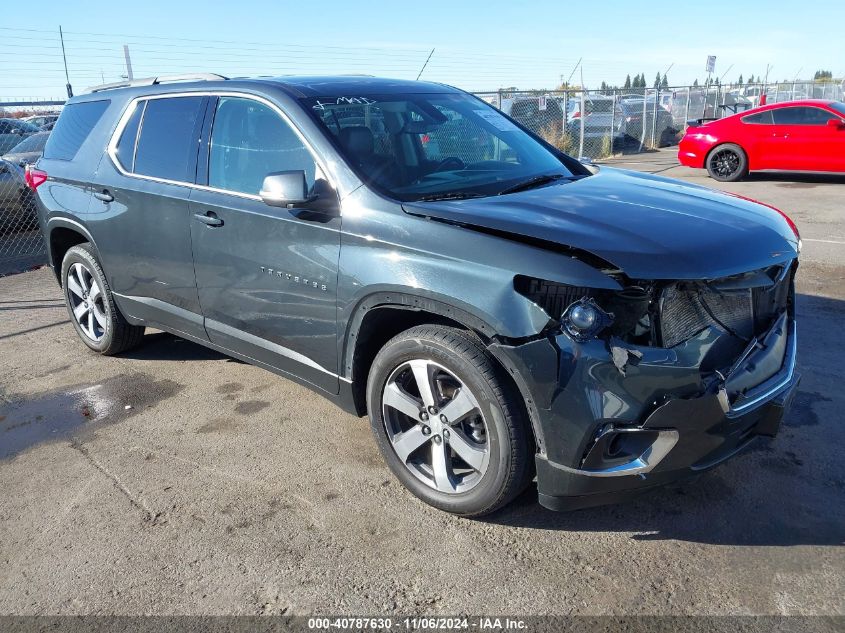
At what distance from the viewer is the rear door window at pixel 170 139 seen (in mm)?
4199

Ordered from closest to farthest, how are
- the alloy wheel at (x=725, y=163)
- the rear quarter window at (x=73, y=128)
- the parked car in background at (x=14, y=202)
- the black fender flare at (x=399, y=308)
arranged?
1. the black fender flare at (x=399, y=308)
2. the rear quarter window at (x=73, y=128)
3. the parked car in background at (x=14, y=202)
4. the alloy wheel at (x=725, y=163)

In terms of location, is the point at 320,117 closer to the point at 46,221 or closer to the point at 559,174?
the point at 559,174

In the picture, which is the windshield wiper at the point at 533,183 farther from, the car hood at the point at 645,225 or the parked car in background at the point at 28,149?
the parked car in background at the point at 28,149

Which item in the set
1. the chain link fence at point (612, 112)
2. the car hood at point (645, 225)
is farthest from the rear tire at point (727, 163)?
the car hood at point (645, 225)

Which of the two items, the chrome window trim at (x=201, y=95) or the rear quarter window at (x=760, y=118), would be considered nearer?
the chrome window trim at (x=201, y=95)

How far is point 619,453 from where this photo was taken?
2.69m

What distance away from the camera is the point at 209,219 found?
3957 millimetres

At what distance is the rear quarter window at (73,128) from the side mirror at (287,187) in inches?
95.9

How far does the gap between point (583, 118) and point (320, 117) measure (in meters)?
16.0

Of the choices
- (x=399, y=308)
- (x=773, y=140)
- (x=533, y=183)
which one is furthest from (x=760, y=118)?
(x=399, y=308)

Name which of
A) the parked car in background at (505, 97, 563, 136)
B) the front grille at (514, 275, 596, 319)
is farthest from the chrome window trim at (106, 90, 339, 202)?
the parked car in background at (505, 97, 563, 136)

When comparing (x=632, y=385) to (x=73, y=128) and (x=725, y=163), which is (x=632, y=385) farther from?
(x=725, y=163)

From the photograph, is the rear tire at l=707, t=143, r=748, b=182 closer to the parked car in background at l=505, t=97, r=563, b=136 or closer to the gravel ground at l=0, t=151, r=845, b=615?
the parked car in background at l=505, t=97, r=563, b=136

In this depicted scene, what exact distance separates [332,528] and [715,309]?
6.17ft
